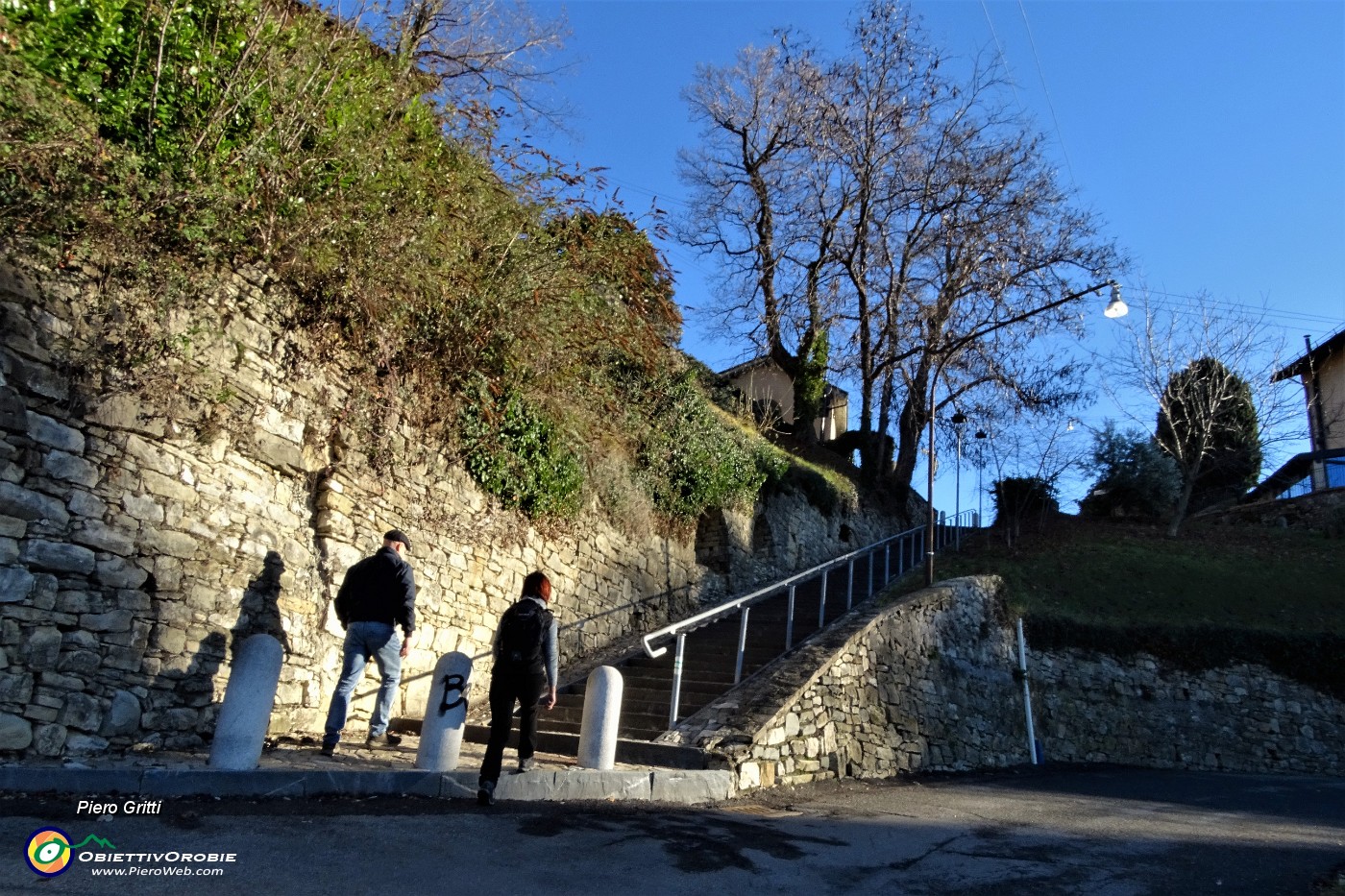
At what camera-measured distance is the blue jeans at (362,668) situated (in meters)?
6.00

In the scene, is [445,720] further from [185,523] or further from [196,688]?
[185,523]

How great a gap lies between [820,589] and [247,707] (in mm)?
8941

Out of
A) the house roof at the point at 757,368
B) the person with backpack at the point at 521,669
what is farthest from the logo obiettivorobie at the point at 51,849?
the house roof at the point at 757,368

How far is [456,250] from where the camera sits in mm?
8609

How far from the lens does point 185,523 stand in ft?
20.0

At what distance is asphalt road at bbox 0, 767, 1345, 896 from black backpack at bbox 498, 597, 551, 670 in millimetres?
924

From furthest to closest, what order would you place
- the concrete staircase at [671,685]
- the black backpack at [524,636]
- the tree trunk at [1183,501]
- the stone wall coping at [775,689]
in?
the tree trunk at [1183,501] → the stone wall coping at [775,689] → the concrete staircase at [671,685] → the black backpack at [524,636]

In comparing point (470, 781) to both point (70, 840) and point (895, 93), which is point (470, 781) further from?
point (895, 93)

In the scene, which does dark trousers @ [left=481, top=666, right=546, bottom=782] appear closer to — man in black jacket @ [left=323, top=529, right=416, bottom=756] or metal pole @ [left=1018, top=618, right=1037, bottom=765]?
man in black jacket @ [left=323, top=529, right=416, bottom=756]

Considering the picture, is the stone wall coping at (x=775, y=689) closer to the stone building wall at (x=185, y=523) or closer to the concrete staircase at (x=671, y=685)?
the concrete staircase at (x=671, y=685)

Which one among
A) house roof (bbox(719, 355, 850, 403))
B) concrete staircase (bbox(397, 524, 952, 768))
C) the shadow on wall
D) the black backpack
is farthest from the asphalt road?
house roof (bbox(719, 355, 850, 403))

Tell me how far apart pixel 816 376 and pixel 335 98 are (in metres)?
17.7

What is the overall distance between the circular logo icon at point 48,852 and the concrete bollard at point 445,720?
233cm

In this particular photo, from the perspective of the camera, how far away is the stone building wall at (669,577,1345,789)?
331 inches
